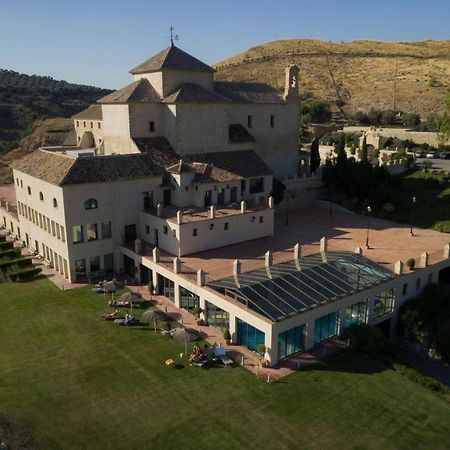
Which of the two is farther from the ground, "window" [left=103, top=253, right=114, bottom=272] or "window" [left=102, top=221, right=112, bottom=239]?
"window" [left=102, top=221, right=112, bottom=239]

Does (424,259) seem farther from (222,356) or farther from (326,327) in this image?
(222,356)

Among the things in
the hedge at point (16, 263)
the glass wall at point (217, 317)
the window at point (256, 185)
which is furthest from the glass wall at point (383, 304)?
the hedge at point (16, 263)

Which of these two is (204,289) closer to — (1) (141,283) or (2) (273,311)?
(2) (273,311)

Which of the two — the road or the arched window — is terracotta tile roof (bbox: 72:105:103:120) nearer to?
the arched window

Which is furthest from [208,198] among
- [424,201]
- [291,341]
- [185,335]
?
[424,201]

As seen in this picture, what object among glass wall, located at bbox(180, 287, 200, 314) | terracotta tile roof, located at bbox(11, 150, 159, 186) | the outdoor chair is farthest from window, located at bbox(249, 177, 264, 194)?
the outdoor chair

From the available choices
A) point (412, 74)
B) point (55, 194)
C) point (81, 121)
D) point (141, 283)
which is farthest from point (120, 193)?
point (412, 74)

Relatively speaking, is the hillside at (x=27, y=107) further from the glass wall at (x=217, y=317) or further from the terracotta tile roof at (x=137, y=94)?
the glass wall at (x=217, y=317)
